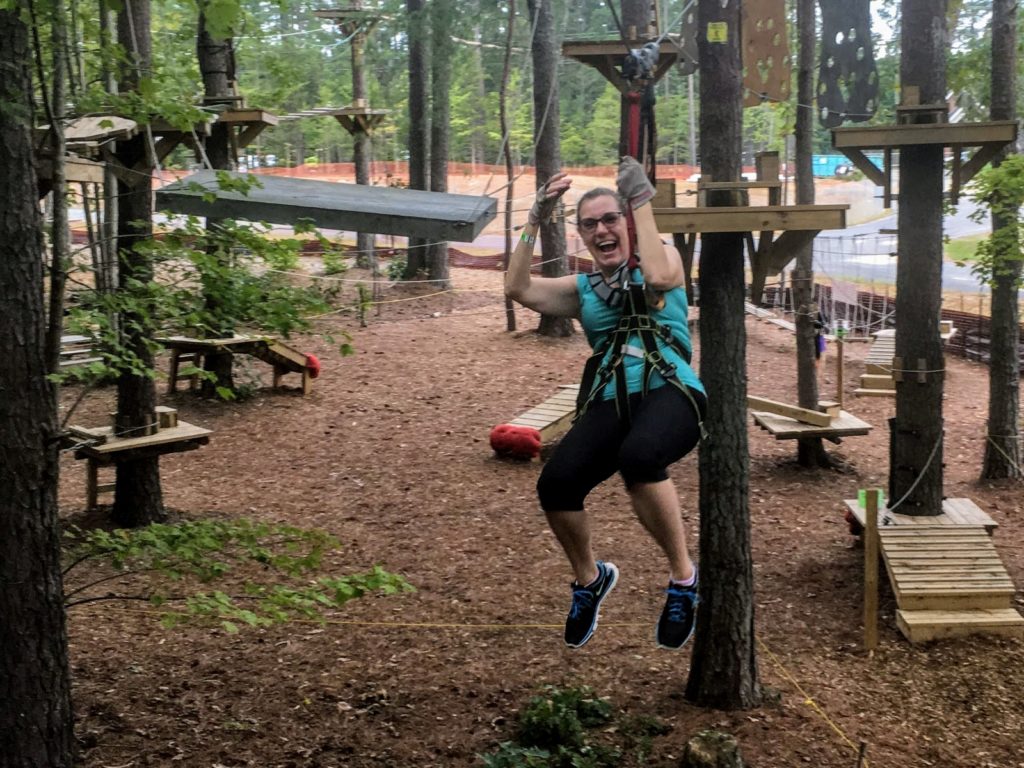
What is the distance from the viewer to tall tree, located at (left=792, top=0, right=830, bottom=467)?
9742mm

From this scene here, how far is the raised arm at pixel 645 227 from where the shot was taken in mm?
3490

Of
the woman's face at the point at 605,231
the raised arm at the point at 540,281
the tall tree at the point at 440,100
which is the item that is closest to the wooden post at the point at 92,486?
the raised arm at the point at 540,281

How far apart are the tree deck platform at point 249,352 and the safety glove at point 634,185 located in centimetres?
691

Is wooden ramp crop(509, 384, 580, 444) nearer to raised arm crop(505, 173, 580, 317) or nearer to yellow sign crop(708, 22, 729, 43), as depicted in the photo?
yellow sign crop(708, 22, 729, 43)

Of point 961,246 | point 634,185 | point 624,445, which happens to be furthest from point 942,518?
point 961,246

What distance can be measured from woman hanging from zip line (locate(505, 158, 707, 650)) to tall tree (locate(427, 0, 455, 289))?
11051 millimetres

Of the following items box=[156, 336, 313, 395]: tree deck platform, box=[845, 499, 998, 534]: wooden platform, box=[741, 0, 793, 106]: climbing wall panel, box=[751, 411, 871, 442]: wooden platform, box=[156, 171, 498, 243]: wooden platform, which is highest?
box=[741, 0, 793, 106]: climbing wall panel

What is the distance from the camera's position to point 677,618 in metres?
3.66

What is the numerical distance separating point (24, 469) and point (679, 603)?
7.87 feet

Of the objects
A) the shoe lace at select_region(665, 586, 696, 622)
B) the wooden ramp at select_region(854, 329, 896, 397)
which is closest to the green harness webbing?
the shoe lace at select_region(665, 586, 696, 622)

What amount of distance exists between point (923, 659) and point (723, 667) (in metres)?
1.64

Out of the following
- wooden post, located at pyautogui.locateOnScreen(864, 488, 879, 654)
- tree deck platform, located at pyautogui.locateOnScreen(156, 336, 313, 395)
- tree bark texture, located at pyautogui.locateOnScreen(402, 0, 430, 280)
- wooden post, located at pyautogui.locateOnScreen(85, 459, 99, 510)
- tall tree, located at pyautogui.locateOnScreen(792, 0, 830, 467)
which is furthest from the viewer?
tree bark texture, located at pyautogui.locateOnScreen(402, 0, 430, 280)

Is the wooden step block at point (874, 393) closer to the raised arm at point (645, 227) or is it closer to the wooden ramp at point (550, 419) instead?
the wooden ramp at point (550, 419)

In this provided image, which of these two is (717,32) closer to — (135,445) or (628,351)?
(628,351)
